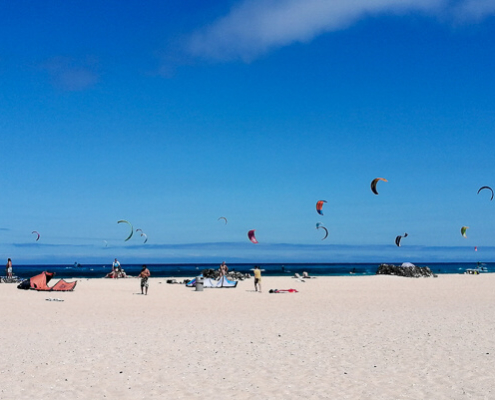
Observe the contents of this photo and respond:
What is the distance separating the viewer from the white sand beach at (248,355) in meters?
8.13

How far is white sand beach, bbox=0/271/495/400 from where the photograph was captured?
813cm

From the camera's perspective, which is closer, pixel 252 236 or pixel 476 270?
pixel 252 236

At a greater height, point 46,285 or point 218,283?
point 46,285

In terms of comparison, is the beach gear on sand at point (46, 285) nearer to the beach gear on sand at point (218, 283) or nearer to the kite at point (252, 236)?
the beach gear on sand at point (218, 283)

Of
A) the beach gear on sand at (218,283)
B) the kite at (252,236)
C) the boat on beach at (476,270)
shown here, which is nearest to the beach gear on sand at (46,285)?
the beach gear on sand at (218,283)

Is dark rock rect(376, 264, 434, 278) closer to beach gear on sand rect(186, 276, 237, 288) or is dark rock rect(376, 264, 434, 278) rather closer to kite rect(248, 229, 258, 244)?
kite rect(248, 229, 258, 244)

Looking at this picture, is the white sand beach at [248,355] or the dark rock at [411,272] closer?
the white sand beach at [248,355]

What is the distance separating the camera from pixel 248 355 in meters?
10.9

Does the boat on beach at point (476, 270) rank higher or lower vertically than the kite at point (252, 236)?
lower

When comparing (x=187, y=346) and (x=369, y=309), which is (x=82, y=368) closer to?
(x=187, y=346)

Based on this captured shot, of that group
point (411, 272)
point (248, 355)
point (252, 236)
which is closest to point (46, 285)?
point (252, 236)

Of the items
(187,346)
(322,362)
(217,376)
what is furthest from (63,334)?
(322,362)

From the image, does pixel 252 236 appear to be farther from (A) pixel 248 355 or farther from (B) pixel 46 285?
(A) pixel 248 355

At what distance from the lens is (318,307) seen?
21.3m
